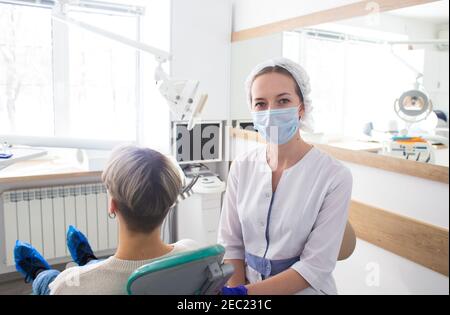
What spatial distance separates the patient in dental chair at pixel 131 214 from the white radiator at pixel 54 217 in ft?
6.15

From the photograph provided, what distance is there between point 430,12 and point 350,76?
542 mm

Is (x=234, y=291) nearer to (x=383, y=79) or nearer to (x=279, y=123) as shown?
(x=279, y=123)

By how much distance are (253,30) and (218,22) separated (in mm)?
325

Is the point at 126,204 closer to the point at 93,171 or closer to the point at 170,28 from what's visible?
the point at 93,171

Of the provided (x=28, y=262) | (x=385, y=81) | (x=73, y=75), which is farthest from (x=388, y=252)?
(x=73, y=75)

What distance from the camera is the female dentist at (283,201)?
1.14 metres

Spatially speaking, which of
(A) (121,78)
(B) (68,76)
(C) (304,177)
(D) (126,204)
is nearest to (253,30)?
(A) (121,78)

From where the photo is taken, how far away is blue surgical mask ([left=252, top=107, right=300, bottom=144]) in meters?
1.25

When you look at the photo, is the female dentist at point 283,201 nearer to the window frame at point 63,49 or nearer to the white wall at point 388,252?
the white wall at point 388,252

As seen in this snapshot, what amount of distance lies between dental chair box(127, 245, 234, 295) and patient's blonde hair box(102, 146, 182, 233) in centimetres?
20

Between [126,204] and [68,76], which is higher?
[68,76]

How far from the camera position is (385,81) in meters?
1.80

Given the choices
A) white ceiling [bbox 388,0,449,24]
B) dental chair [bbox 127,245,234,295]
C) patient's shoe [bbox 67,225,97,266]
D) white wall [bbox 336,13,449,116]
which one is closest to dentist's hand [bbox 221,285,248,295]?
dental chair [bbox 127,245,234,295]
